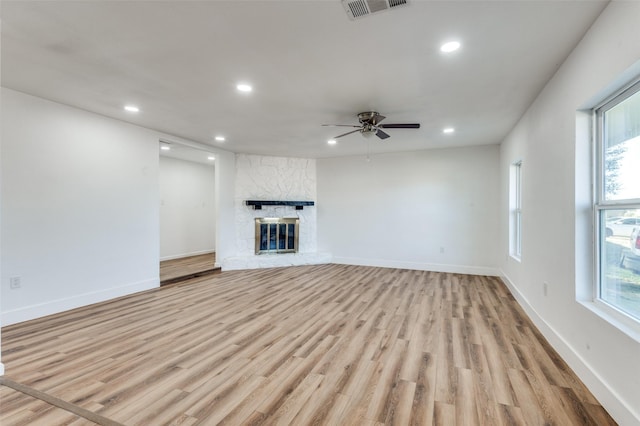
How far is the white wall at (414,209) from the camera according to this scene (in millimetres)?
5859

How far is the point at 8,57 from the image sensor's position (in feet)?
8.27

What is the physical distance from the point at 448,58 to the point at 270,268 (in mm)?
5251

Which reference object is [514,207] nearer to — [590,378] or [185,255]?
[590,378]

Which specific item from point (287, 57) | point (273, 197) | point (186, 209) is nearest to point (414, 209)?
point (273, 197)

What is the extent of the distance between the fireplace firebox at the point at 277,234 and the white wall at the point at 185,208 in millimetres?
2359

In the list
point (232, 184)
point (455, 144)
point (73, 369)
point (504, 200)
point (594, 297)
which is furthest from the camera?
point (232, 184)

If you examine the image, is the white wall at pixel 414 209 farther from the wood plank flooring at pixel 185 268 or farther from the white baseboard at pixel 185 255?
the white baseboard at pixel 185 255

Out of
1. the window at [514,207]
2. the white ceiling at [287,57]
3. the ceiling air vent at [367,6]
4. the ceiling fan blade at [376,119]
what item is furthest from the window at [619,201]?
the window at [514,207]

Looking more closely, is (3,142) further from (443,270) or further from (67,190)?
(443,270)

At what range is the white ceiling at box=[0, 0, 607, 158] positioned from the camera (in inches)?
75.7

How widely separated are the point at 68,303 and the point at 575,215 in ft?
18.3

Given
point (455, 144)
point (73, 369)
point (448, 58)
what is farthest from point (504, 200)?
point (73, 369)

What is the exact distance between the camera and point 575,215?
228 cm

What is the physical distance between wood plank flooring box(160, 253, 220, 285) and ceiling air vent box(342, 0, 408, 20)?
498 cm
